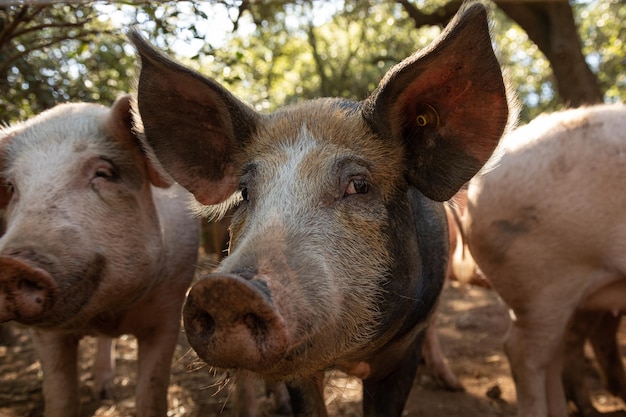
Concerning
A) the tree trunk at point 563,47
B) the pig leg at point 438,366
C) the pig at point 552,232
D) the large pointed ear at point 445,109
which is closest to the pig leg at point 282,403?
the pig leg at point 438,366

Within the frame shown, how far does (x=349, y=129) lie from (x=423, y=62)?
493 mm

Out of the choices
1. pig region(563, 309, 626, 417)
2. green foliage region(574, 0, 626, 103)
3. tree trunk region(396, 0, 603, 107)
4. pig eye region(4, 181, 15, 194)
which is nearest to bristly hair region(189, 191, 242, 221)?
pig eye region(4, 181, 15, 194)

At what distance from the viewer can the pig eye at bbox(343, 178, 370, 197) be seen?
2700 millimetres

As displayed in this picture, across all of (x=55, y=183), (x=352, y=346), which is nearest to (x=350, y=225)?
(x=352, y=346)

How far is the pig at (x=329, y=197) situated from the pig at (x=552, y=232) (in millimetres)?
646

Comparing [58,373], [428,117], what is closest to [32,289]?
[58,373]

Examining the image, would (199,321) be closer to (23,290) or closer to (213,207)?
(23,290)

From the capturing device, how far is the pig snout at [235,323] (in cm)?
191

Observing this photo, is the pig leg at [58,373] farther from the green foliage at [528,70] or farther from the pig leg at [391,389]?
the green foliage at [528,70]

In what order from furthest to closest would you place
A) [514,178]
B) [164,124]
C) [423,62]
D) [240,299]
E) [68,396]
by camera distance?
[514,178] → [68,396] → [164,124] → [423,62] → [240,299]

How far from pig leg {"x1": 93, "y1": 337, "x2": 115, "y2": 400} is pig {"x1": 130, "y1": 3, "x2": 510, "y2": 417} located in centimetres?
251

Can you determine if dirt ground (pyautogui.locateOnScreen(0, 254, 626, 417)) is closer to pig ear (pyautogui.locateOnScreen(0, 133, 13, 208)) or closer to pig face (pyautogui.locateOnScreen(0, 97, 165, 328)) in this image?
pig face (pyautogui.locateOnScreen(0, 97, 165, 328))

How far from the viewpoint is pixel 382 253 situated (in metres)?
2.73

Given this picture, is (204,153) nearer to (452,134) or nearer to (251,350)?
(452,134)
